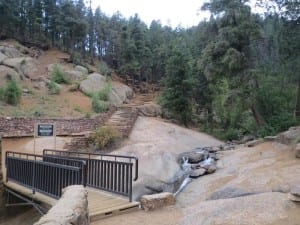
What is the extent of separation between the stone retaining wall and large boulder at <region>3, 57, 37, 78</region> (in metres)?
15.1

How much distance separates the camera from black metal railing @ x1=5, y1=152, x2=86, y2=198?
23.8 feet

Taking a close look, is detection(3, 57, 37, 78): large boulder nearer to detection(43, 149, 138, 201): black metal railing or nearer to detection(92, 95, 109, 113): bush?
detection(92, 95, 109, 113): bush

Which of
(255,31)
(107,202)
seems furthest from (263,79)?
(107,202)

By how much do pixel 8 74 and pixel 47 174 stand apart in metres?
24.7

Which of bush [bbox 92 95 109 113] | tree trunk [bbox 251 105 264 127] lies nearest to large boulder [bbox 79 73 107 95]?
bush [bbox 92 95 109 113]

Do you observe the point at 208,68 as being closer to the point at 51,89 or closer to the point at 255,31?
the point at 255,31

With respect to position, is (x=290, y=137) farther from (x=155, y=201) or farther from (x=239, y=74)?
(x=155, y=201)

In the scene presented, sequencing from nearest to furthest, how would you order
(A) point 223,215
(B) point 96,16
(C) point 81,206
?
(C) point 81,206 < (A) point 223,215 < (B) point 96,16

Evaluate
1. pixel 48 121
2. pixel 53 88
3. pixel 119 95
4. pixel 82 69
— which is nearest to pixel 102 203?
pixel 48 121

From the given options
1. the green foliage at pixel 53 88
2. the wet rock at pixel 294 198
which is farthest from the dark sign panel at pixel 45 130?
the green foliage at pixel 53 88

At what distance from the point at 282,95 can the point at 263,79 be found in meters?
1.43

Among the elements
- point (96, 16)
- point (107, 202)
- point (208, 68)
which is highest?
point (96, 16)

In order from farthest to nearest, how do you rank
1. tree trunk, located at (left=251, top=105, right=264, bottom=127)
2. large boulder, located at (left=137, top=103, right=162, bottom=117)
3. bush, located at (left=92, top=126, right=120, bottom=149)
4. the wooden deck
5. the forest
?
large boulder, located at (left=137, top=103, right=162, bottom=117) < tree trunk, located at (left=251, top=105, right=264, bottom=127) < the forest < bush, located at (left=92, top=126, right=120, bottom=149) < the wooden deck

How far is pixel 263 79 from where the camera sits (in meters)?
21.5
